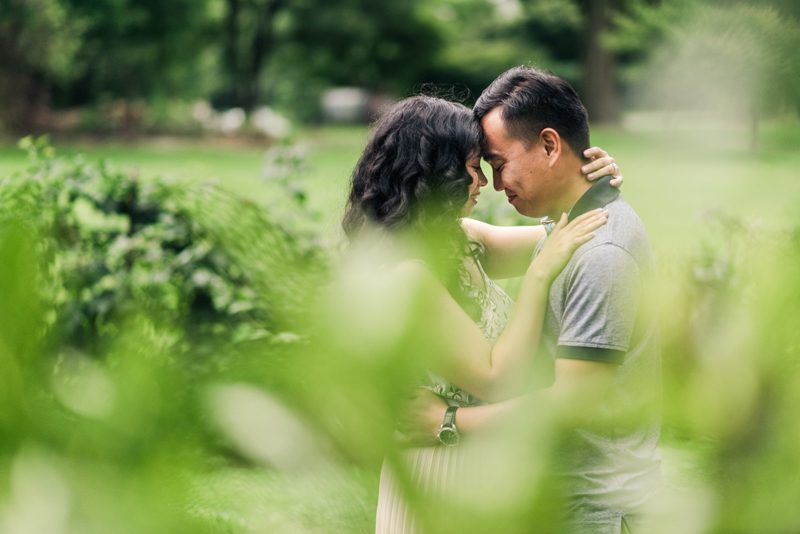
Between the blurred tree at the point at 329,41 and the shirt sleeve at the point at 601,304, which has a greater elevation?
the blurred tree at the point at 329,41

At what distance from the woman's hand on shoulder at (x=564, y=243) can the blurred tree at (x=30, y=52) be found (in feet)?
76.0

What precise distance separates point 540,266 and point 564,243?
87 mm

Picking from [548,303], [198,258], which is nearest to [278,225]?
[198,258]

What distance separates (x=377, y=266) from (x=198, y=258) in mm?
4163

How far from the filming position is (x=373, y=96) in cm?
4756

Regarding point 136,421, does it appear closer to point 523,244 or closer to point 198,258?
point 523,244

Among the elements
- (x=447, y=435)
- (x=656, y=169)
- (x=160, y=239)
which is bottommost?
(x=447, y=435)

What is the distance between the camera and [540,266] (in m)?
1.73

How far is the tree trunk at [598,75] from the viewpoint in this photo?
33.0m

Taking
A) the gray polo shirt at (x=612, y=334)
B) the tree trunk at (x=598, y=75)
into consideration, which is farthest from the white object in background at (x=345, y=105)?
the gray polo shirt at (x=612, y=334)

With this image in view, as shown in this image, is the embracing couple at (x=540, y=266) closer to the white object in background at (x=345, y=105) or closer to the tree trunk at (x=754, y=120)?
the tree trunk at (x=754, y=120)

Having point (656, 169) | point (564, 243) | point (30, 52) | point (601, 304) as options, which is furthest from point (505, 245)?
point (30, 52)

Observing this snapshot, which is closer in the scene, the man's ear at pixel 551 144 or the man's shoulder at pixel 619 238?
the man's shoulder at pixel 619 238

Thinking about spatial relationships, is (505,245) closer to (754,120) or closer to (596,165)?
(596,165)
